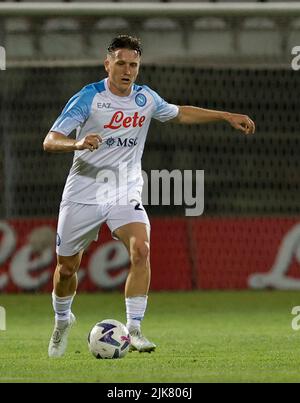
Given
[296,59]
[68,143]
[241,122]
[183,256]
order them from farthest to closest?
[296,59] < [183,256] < [241,122] < [68,143]

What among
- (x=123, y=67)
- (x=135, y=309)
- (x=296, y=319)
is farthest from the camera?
(x=296, y=319)

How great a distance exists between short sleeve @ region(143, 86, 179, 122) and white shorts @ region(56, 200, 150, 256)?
0.73 meters

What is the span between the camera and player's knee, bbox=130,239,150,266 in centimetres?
753

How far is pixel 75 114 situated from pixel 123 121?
1.13ft

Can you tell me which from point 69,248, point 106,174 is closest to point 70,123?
point 106,174

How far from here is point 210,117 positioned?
26.9ft

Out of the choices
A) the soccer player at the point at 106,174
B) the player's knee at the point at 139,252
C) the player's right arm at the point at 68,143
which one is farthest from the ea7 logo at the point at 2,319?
the player's right arm at the point at 68,143

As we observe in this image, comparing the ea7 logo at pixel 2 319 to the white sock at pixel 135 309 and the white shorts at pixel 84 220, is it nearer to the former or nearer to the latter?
the white shorts at pixel 84 220

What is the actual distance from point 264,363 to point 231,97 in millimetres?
8509

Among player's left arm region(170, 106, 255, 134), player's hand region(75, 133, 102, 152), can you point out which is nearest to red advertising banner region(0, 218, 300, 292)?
player's left arm region(170, 106, 255, 134)

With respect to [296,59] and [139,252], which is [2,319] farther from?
[296,59]

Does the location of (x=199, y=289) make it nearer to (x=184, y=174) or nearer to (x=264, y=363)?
(x=184, y=174)

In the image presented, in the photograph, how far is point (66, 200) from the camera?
7.91 metres
